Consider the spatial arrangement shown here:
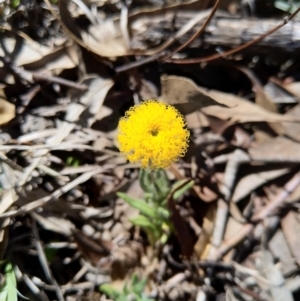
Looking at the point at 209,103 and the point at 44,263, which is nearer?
the point at 44,263

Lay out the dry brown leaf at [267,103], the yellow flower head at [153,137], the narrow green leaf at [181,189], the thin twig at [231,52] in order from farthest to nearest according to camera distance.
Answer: the dry brown leaf at [267,103] → the thin twig at [231,52] → the narrow green leaf at [181,189] → the yellow flower head at [153,137]

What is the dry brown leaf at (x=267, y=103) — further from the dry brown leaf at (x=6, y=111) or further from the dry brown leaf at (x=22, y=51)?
the dry brown leaf at (x=6, y=111)

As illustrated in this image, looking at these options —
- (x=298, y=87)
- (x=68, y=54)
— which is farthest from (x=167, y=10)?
(x=298, y=87)

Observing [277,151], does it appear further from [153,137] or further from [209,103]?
[153,137]

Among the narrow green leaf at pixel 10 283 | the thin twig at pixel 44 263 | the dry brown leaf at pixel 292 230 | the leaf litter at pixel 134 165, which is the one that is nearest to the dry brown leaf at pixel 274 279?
the leaf litter at pixel 134 165

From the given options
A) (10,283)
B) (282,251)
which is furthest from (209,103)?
(10,283)

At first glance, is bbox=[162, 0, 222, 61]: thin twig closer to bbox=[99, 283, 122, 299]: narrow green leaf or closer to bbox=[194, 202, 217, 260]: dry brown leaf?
bbox=[194, 202, 217, 260]: dry brown leaf
